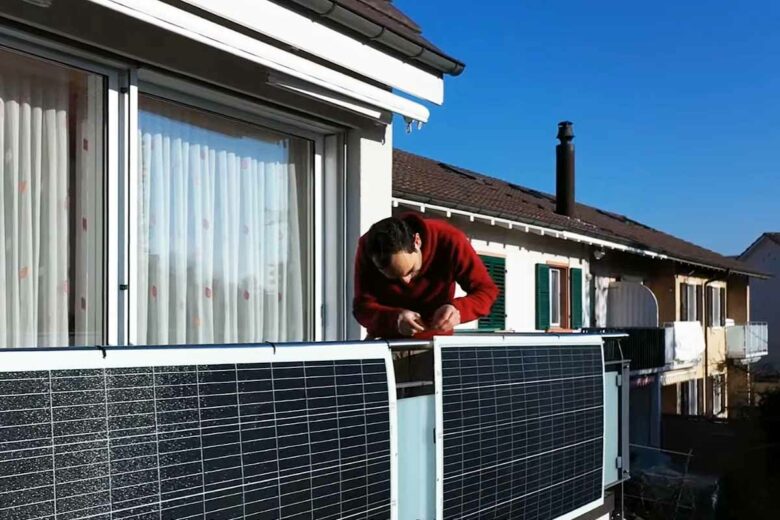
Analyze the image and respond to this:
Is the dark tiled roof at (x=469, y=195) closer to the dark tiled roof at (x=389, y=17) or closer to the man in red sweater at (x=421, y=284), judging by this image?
the dark tiled roof at (x=389, y=17)

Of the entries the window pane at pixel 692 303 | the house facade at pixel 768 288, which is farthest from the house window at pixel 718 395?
the house facade at pixel 768 288

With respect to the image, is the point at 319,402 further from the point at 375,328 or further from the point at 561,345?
the point at 561,345

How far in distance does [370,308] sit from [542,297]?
38.6 feet

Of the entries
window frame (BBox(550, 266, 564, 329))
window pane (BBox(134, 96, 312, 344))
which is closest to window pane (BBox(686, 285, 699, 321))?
window frame (BBox(550, 266, 564, 329))

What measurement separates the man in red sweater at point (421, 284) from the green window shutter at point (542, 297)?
11.3 metres

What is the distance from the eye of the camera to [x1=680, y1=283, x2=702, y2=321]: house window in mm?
23469

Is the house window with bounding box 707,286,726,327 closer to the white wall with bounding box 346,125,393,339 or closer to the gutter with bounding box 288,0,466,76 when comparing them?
the gutter with bounding box 288,0,466,76

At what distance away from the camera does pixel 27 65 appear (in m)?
3.84

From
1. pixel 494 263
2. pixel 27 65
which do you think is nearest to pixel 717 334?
pixel 494 263

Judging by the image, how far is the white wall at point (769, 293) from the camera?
4275 centimetres

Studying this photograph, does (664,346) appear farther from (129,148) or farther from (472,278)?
(129,148)

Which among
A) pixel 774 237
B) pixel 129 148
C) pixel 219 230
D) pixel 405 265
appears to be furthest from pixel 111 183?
pixel 774 237

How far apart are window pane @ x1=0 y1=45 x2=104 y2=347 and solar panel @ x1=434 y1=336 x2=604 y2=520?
80.5 inches

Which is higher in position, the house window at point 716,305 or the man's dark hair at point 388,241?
the man's dark hair at point 388,241
